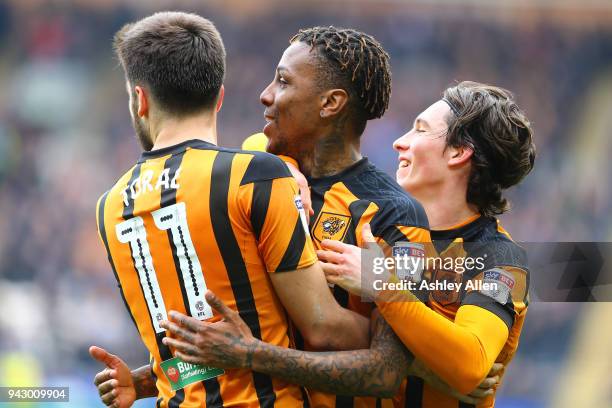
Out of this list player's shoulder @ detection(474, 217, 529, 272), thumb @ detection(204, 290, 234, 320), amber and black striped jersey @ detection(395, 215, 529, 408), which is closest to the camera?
thumb @ detection(204, 290, 234, 320)

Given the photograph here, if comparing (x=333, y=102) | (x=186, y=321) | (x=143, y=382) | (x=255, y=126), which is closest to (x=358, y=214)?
(x=333, y=102)

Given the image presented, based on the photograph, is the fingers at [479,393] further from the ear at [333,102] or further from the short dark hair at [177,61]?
the short dark hair at [177,61]

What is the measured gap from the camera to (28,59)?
1570 centimetres

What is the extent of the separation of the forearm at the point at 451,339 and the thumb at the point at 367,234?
0.83 ft

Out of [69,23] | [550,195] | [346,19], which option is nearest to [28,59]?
[69,23]

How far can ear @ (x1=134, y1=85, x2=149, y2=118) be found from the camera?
137 inches

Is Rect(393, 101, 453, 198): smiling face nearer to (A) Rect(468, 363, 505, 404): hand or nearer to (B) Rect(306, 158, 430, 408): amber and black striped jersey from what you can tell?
(B) Rect(306, 158, 430, 408): amber and black striped jersey

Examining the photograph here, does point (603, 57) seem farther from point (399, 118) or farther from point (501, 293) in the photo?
point (501, 293)

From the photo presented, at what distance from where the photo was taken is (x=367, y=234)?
3.48 m

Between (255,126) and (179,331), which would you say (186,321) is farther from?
(255,126)

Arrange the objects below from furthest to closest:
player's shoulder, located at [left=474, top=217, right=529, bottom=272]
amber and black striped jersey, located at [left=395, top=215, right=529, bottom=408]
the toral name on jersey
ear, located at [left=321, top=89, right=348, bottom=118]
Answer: player's shoulder, located at [left=474, top=217, right=529, bottom=272], amber and black striped jersey, located at [left=395, top=215, right=529, bottom=408], ear, located at [left=321, top=89, right=348, bottom=118], the toral name on jersey

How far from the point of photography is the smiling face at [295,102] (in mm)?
3736

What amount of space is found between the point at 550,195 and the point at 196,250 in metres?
12.2

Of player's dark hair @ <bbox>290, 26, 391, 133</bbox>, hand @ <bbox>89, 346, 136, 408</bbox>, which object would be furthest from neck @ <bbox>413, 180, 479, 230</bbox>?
hand @ <bbox>89, 346, 136, 408</bbox>
